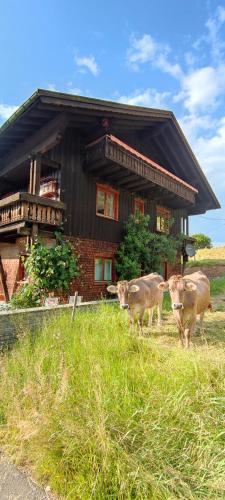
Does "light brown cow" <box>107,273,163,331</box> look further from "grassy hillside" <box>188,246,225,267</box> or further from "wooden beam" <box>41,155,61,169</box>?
"grassy hillside" <box>188,246,225,267</box>

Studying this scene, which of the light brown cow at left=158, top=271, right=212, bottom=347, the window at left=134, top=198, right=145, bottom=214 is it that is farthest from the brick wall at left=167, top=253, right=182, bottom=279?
the light brown cow at left=158, top=271, right=212, bottom=347

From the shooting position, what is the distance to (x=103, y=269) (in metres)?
13.6

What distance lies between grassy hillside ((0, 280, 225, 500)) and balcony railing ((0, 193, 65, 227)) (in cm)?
642

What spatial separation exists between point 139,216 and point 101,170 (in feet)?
11.1

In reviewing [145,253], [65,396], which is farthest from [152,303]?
[145,253]

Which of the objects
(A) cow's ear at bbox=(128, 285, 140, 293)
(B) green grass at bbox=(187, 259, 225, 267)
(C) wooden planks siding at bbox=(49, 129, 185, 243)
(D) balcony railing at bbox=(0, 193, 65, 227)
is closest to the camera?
Result: (A) cow's ear at bbox=(128, 285, 140, 293)

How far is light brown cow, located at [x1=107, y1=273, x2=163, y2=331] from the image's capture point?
697 centimetres

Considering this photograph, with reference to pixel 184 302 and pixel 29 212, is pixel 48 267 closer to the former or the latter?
pixel 29 212

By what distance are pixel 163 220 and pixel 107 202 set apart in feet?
17.3

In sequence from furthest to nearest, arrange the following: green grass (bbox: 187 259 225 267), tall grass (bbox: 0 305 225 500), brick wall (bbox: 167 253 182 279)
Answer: green grass (bbox: 187 259 225 267) → brick wall (bbox: 167 253 182 279) → tall grass (bbox: 0 305 225 500)

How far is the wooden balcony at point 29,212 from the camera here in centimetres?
1008

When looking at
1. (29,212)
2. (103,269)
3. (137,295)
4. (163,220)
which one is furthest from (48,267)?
(163,220)

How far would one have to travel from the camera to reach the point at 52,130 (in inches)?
441

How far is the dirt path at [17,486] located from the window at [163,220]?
15.5 metres
